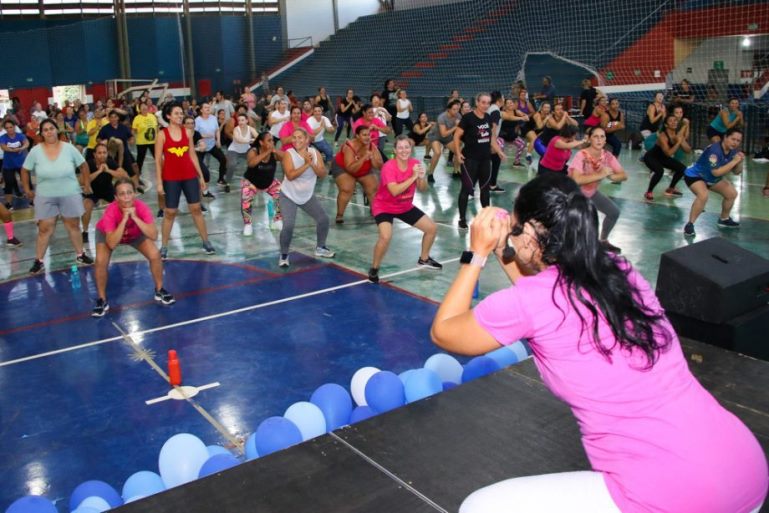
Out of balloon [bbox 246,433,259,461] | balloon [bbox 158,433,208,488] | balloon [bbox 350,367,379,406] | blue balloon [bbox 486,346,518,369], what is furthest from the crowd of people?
balloon [bbox 246,433,259,461]

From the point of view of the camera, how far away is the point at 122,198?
23.3 ft

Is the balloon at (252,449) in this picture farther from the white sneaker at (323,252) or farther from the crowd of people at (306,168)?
the white sneaker at (323,252)

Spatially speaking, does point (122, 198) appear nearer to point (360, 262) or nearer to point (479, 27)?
point (360, 262)

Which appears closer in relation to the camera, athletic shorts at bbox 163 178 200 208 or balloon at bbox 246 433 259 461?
balloon at bbox 246 433 259 461

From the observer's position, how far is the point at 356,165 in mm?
10430

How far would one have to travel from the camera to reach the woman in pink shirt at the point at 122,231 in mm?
7180

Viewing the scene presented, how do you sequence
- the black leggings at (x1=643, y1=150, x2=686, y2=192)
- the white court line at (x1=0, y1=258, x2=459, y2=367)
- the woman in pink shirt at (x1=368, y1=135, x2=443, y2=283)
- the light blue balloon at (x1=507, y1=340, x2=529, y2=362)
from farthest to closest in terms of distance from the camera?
the black leggings at (x1=643, y1=150, x2=686, y2=192)
the woman in pink shirt at (x1=368, y1=135, x2=443, y2=283)
the white court line at (x1=0, y1=258, x2=459, y2=367)
the light blue balloon at (x1=507, y1=340, x2=529, y2=362)

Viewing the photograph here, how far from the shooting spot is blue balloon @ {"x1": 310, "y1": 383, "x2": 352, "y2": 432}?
458 cm

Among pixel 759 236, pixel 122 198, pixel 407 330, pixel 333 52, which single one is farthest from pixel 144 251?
pixel 333 52

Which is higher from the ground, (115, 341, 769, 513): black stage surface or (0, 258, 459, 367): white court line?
(115, 341, 769, 513): black stage surface

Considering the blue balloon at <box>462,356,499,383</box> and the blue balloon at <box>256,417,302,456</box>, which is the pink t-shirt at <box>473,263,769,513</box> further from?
the blue balloon at <box>462,356,499,383</box>

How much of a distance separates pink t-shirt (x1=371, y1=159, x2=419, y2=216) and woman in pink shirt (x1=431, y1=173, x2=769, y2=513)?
19.3 ft

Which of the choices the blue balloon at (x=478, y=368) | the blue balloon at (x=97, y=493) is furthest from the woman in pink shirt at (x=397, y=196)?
the blue balloon at (x=97, y=493)

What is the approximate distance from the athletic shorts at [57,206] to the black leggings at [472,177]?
4843 millimetres
